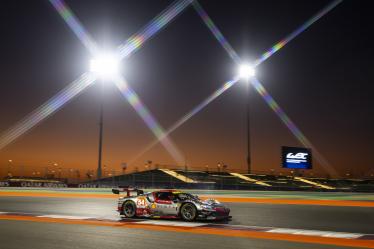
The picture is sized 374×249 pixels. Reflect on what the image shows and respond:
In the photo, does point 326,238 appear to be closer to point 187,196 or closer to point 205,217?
point 205,217

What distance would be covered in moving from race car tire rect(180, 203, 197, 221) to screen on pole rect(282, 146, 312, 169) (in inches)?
1476

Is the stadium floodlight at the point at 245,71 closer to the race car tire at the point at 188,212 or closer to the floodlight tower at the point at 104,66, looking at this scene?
the floodlight tower at the point at 104,66

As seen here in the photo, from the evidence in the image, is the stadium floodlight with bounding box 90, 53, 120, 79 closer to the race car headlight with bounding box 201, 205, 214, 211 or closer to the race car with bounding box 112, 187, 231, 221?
the race car with bounding box 112, 187, 231, 221

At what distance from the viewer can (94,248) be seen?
9953 millimetres

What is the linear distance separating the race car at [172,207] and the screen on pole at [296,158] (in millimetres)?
36841

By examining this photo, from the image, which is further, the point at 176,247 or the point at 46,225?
the point at 46,225

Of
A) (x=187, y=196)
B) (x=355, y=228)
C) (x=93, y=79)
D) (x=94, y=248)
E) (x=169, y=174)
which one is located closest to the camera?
(x=94, y=248)

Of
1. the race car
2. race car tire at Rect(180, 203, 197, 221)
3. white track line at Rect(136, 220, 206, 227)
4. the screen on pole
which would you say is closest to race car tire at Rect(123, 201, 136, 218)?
the race car

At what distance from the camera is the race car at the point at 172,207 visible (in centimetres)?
1532

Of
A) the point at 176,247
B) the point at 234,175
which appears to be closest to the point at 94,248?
the point at 176,247

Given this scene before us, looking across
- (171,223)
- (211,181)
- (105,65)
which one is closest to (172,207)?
(171,223)

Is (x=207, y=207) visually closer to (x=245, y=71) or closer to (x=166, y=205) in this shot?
(x=166, y=205)

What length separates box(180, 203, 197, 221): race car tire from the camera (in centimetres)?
1534

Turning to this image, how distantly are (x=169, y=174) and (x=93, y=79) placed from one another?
16317mm
